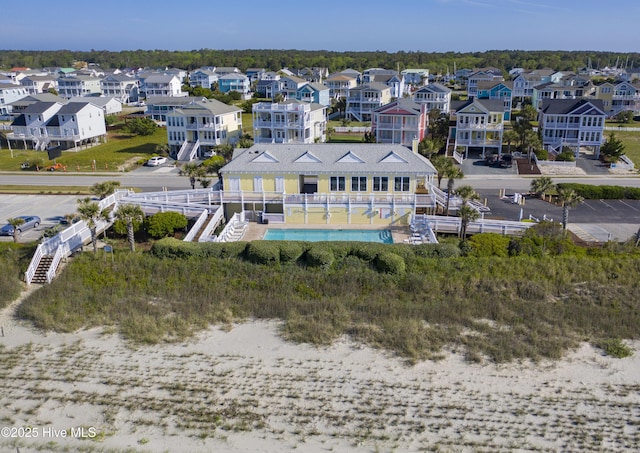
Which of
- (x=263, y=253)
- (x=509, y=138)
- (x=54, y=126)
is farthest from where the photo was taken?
(x=54, y=126)

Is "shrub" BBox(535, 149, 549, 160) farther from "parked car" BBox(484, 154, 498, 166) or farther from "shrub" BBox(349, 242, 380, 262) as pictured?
"shrub" BBox(349, 242, 380, 262)

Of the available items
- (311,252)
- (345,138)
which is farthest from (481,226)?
(345,138)

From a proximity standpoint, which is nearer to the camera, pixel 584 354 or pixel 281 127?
pixel 584 354

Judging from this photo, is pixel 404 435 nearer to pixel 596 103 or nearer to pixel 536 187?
pixel 536 187

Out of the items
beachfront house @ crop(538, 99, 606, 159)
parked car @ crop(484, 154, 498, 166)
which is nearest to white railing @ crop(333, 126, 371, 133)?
parked car @ crop(484, 154, 498, 166)

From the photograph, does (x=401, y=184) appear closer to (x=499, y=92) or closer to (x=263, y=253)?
(x=263, y=253)

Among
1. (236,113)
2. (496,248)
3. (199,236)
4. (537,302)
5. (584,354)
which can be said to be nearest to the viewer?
(584,354)

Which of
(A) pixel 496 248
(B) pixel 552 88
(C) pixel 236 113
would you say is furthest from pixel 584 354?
(B) pixel 552 88
